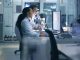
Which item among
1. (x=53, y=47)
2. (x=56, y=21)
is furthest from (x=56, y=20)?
(x=53, y=47)

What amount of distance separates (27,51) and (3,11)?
0.55 metres

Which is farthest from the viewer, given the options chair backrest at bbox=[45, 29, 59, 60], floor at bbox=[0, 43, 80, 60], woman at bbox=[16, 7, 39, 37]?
floor at bbox=[0, 43, 80, 60]

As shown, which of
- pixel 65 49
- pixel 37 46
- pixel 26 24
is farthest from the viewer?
pixel 65 49

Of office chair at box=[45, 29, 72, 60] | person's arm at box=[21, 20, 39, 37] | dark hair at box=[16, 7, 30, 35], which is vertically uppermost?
dark hair at box=[16, 7, 30, 35]

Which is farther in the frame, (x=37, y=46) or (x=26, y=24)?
(x=37, y=46)

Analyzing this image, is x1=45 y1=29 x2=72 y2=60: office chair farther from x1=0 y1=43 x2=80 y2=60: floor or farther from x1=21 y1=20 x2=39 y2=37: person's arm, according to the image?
x1=21 y1=20 x2=39 y2=37: person's arm

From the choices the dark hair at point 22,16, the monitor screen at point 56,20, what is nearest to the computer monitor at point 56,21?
the monitor screen at point 56,20

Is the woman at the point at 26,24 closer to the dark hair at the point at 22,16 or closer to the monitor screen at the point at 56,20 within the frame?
the dark hair at the point at 22,16

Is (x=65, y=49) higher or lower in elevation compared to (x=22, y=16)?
lower

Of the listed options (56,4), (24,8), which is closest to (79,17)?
(56,4)

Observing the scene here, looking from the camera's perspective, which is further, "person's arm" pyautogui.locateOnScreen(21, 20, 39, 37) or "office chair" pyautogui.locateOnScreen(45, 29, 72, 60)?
"office chair" pyautogui.locateOnScreen(45, 29, 72, 60)

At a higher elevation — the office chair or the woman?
the woman

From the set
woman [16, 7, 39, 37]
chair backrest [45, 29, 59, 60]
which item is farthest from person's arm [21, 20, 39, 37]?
chair backrest [45, 29, 59, 60]

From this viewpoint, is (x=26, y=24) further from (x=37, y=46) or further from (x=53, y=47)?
(x=53, y=47)
